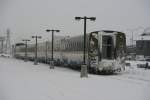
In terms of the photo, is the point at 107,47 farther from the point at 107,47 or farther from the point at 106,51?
the point at 106,51

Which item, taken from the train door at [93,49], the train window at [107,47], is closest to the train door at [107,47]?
the train window at [107,47]

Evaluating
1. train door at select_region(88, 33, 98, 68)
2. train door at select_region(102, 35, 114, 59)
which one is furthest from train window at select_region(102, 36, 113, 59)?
train door at select_region(88, 33, 98, 68)

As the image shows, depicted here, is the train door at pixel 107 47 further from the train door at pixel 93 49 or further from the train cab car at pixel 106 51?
the train door at pixel 93 49

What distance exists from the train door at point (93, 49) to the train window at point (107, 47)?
0.51 meters

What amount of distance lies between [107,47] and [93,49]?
3.25 feet

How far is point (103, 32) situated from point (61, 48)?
1117 centimetres

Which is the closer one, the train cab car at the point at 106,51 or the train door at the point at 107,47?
the train cab car at the point at 106,51

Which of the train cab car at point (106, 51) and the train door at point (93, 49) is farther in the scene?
the train door at point (93, 49)

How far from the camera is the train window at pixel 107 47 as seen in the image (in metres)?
21.3

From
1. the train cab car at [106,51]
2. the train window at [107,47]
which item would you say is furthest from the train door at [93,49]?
the train window at [107,47]

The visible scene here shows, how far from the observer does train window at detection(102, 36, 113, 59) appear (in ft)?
70.0

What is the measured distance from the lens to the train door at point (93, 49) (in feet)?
70.3

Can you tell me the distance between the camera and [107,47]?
2159cm

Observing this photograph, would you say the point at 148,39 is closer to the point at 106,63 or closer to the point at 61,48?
the point at 61,48
